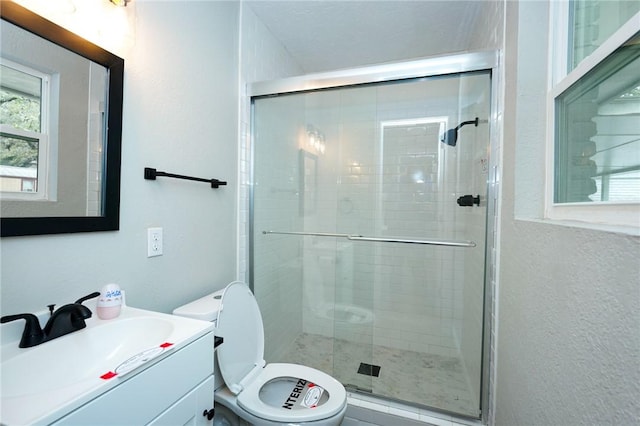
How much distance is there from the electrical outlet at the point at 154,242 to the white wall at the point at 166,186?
2cm

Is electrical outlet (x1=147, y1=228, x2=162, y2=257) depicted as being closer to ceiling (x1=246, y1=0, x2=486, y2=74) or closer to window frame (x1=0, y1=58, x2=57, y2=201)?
window frame (x1=0, y1=58, x2=57, y2=201)

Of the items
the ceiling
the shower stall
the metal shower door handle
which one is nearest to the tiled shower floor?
the shower stall

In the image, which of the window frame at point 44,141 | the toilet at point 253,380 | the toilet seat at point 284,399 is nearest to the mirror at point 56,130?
the window frame at point 44,141

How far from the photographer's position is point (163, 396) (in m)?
0.71

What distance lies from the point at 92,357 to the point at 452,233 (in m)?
2.02

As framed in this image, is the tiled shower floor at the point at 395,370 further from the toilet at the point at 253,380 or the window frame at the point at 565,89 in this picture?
the window frame at the point at 565,89

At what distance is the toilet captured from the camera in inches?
43.6

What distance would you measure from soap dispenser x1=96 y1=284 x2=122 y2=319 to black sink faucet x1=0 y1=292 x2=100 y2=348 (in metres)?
0.06

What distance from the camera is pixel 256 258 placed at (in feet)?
6.32

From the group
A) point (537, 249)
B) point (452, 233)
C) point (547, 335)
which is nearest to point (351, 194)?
point (452, 233)

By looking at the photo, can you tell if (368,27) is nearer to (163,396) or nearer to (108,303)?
(108,303)

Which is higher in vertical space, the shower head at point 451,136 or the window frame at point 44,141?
the shower head at point 451,136

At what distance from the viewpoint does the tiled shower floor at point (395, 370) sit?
5.38 feet

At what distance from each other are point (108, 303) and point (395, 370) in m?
1.82
